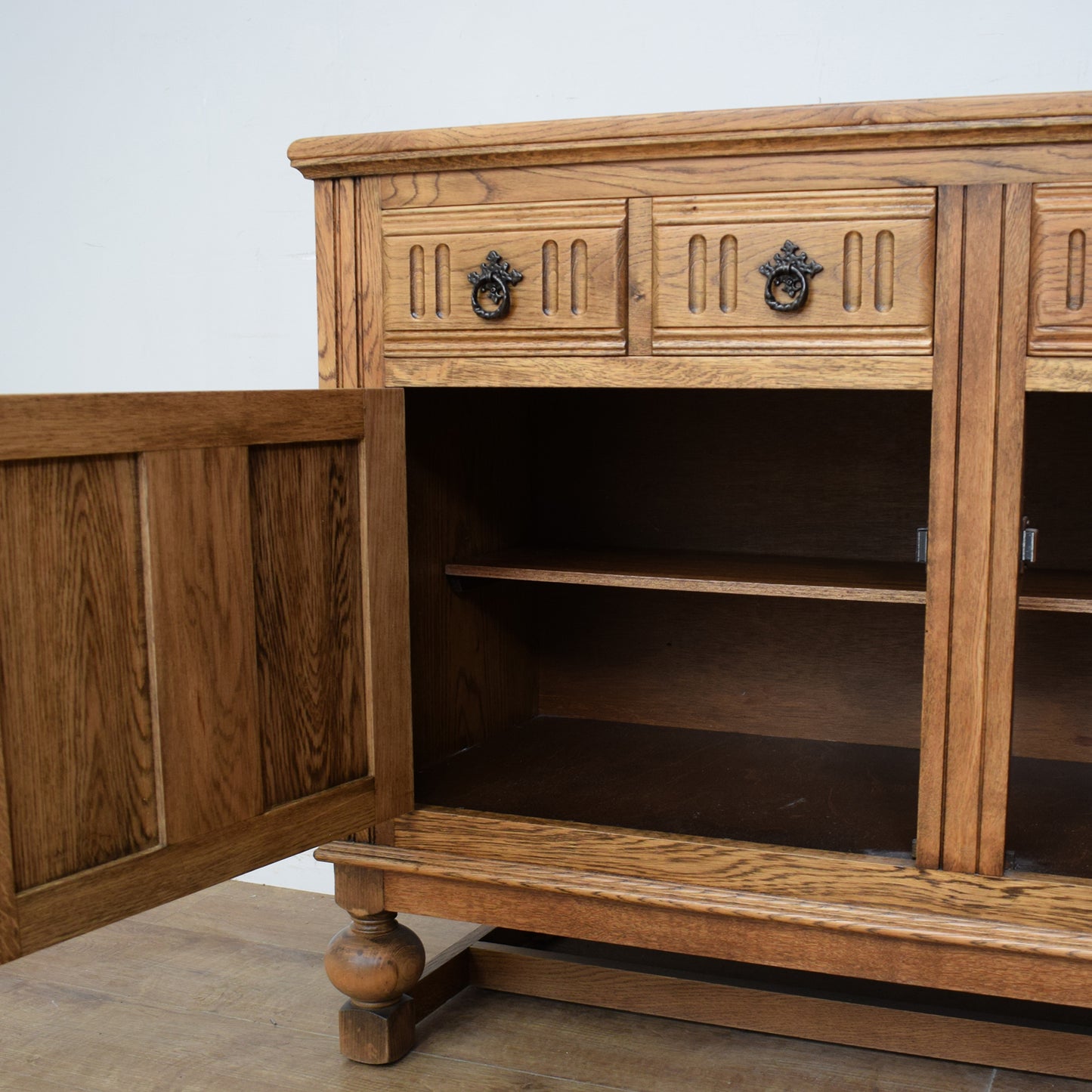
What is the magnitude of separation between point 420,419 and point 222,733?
624mm

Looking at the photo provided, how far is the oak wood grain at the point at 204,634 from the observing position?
4.40 feet

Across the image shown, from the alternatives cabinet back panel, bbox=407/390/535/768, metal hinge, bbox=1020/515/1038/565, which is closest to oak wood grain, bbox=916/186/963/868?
metal hinge, bbox=1020/515/1038/565

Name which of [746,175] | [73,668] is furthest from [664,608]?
[73,668]

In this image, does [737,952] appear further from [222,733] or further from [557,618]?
[557,618]

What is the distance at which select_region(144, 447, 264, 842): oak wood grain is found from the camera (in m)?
1.34

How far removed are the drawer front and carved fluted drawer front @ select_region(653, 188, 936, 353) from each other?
4.3 inches

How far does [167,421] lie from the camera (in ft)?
4.34

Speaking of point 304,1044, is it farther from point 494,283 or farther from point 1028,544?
Answer: point 1028,544

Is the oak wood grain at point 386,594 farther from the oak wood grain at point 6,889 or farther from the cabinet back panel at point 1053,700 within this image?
the cabinet back panel at point 1053,700

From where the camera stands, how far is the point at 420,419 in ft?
6.20

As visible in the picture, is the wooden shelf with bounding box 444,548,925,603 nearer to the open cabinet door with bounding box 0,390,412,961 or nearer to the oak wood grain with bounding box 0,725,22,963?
the open cabinet door with bounding box 0,390,412,961

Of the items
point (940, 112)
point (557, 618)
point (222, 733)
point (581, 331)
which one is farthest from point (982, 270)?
point (557, 618)

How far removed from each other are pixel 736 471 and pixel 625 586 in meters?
0.56

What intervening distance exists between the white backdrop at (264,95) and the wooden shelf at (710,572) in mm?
801
